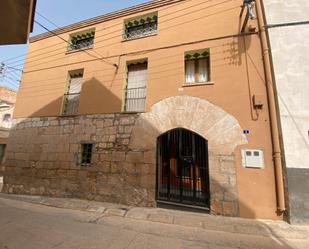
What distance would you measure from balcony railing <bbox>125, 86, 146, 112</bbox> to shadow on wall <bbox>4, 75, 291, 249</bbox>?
0.36 metres

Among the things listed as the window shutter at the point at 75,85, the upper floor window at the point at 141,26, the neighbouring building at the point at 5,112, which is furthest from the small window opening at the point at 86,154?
the neighbouring building at the point at 5,112

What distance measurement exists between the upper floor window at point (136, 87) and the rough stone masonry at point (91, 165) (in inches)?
17.8

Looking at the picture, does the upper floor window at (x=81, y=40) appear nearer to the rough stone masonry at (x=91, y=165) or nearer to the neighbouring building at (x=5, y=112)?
the rough stone masonry at (x=91, y=165)

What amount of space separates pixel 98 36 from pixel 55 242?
7174mm

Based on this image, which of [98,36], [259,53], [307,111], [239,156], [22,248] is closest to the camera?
[22,248]

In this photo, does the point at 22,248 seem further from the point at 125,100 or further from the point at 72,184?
the point at 125,100

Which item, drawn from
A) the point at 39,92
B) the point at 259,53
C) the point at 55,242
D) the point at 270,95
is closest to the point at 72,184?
the point at 55,242

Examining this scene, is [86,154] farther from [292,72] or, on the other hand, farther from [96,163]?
[292,72]

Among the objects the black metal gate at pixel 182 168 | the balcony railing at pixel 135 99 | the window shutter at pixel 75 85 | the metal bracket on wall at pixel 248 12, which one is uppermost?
the metal bracket on wall at pixel 248 12

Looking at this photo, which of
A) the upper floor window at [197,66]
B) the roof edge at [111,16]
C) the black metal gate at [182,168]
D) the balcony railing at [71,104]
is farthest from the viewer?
the balcony railing at [71,104]

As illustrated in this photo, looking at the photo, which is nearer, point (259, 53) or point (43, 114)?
point (259, 53)

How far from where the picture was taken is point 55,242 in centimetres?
312

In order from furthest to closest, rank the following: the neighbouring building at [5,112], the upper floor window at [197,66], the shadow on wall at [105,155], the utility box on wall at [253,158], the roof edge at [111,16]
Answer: the neighbouring building at [5,112] < the roof edge at [111,16] < the upper floor window at [197,66] < the shadow on wall at [105,155] < the utility box on wall at [253,158]

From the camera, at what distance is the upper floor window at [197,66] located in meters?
5.75
